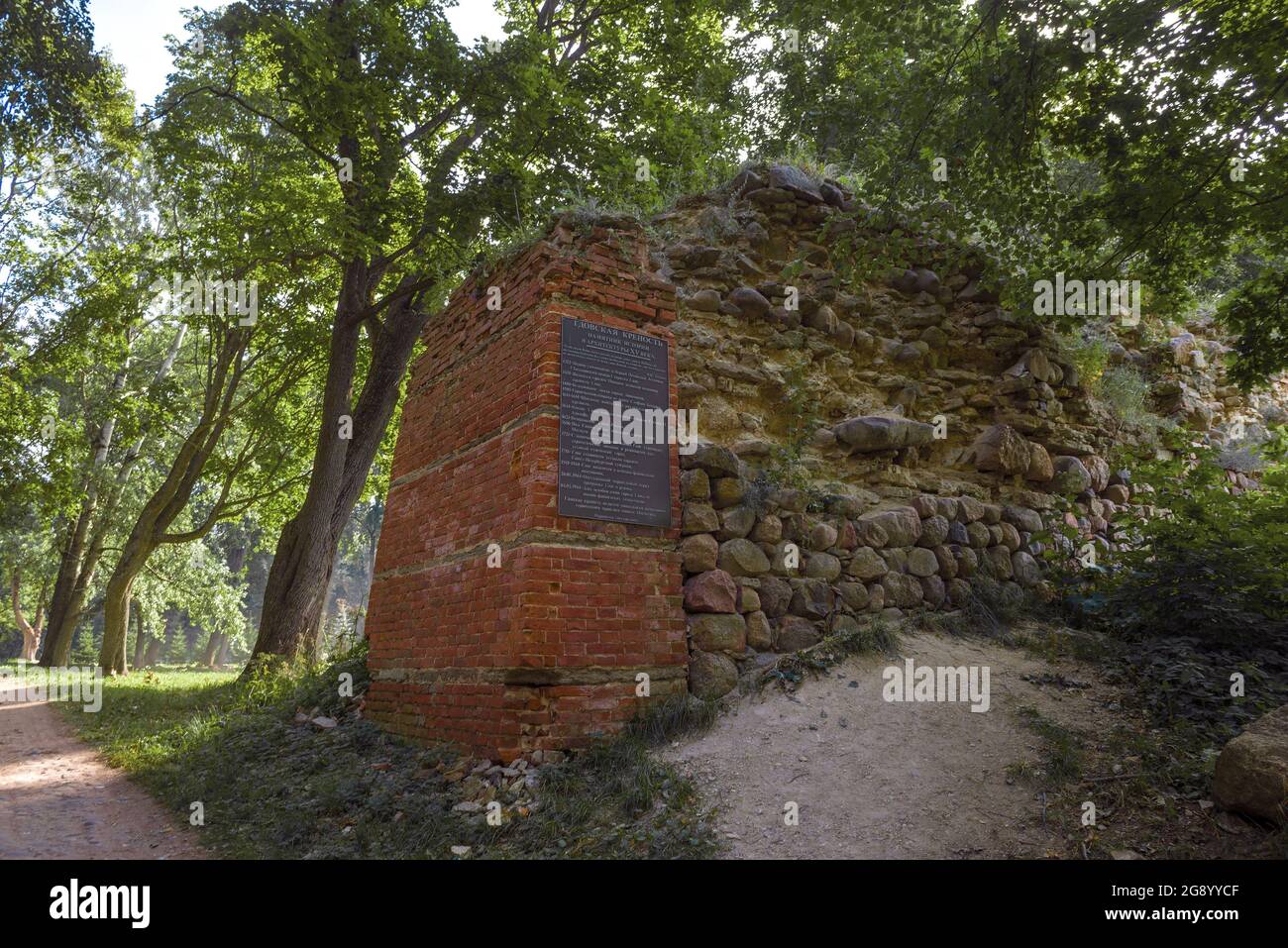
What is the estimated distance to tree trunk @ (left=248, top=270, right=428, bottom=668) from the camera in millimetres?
10492

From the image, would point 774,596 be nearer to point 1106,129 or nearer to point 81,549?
point 1106,129

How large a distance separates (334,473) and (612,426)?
22.6ft

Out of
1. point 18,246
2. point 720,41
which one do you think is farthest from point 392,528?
point 18,246

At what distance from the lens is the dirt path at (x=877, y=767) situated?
151 inches

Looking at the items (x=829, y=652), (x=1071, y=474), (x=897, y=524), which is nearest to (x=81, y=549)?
(x=829, y=652)

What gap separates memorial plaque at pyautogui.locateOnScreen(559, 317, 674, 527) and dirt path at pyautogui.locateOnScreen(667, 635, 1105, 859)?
1774 millimetres

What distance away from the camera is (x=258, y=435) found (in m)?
16.4

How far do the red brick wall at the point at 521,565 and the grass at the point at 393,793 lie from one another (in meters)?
0.29

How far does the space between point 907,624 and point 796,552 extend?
46.6 inches

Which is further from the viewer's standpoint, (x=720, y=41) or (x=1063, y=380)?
(x=720, y=41)

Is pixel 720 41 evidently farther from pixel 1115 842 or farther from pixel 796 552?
pixel 1115 842

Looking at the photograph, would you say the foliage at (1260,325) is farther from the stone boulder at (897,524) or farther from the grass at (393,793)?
A: the grass at (393,793)

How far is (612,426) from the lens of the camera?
5.79 metres

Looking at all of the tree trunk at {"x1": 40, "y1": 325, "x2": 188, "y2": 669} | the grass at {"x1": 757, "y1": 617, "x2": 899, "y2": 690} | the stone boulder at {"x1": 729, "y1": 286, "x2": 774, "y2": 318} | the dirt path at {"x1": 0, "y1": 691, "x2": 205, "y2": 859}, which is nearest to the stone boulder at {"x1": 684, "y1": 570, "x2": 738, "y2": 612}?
the grass at {"x1": 757, "y1": 617, "x2": 899, "y2": 690}
